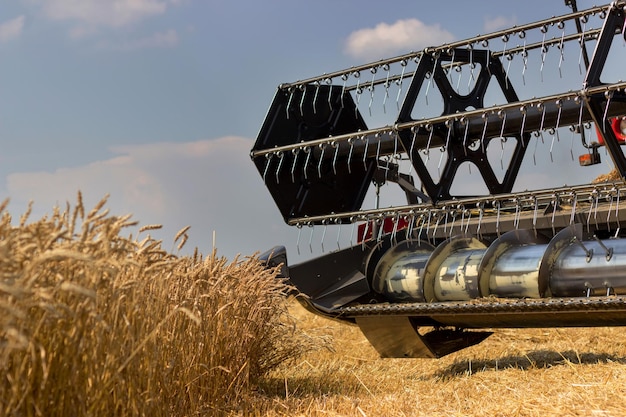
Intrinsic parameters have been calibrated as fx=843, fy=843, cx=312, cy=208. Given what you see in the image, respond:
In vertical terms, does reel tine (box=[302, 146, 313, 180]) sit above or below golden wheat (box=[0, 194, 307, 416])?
above

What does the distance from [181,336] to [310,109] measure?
356 centimetres

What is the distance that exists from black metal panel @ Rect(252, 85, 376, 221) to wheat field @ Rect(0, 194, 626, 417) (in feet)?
4.10

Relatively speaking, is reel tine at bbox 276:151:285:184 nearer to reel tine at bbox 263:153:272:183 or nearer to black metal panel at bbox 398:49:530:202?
reel tine at bbox 263:153:272:183

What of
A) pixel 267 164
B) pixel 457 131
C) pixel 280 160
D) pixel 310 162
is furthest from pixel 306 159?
pixel 457 131

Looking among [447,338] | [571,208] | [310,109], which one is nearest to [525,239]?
[571,208]

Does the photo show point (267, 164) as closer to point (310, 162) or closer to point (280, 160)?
point (280, 160)

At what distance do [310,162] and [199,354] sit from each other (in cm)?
306

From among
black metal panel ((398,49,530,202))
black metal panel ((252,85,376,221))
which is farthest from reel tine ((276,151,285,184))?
black metal panel ((398,49,530,202))

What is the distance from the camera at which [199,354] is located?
4.32 metres

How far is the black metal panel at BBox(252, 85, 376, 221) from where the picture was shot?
701cm

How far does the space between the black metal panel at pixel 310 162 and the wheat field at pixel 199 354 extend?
125 cm

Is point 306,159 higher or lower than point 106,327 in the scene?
higher

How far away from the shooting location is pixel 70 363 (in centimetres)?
281

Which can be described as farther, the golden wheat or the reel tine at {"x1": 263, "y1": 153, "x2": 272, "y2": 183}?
the reel tine at {"x1": 263, "y1": 153, "x2": 272, "y2": 183}
